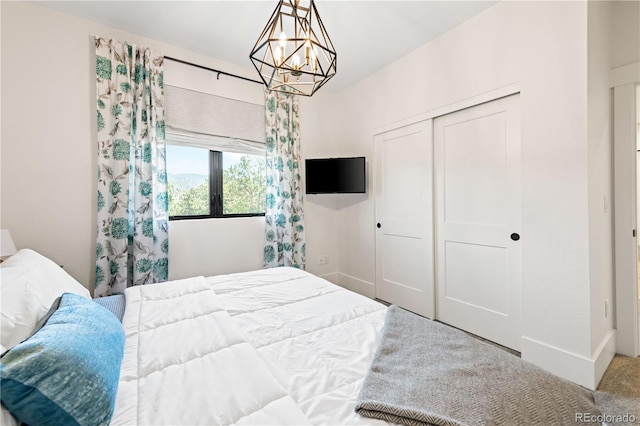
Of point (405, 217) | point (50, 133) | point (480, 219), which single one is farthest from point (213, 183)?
point (480, 219)

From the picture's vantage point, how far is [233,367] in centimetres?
94

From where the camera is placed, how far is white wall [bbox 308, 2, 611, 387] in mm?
1780

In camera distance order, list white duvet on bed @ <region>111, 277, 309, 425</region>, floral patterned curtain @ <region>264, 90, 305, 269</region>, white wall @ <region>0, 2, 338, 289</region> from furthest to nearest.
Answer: floral patterned curtain @ <region>264, 90, 305, 269</region>
white wall @ <region>0, 2, 338, 289</region>
white duvet on bed @ <region>111, 277, 309, 425</region>

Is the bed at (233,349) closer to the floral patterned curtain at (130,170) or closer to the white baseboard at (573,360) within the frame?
the floral patterned curtain at (130,170)

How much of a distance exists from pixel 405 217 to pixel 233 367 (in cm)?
249

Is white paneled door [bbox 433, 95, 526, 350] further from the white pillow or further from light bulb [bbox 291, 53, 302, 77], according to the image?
the white pillow

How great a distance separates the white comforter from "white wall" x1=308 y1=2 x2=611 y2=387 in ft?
4.48

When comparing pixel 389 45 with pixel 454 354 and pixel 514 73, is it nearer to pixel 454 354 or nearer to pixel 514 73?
pixel 514 73

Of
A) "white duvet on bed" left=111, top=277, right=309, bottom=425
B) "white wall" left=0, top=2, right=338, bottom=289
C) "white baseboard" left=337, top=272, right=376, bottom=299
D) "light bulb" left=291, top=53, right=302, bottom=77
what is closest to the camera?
"white duvet on bed" left=111, top=277, right=309, bottom=425

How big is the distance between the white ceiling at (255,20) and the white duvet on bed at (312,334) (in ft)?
7.17

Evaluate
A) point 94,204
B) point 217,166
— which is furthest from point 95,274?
point 217,166

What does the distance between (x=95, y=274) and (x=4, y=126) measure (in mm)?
1294

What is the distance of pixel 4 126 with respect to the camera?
2.07 m

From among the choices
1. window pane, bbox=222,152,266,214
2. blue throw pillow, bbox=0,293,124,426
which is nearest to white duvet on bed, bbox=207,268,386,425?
blue throw pillow, bbox=0,293,124,426
